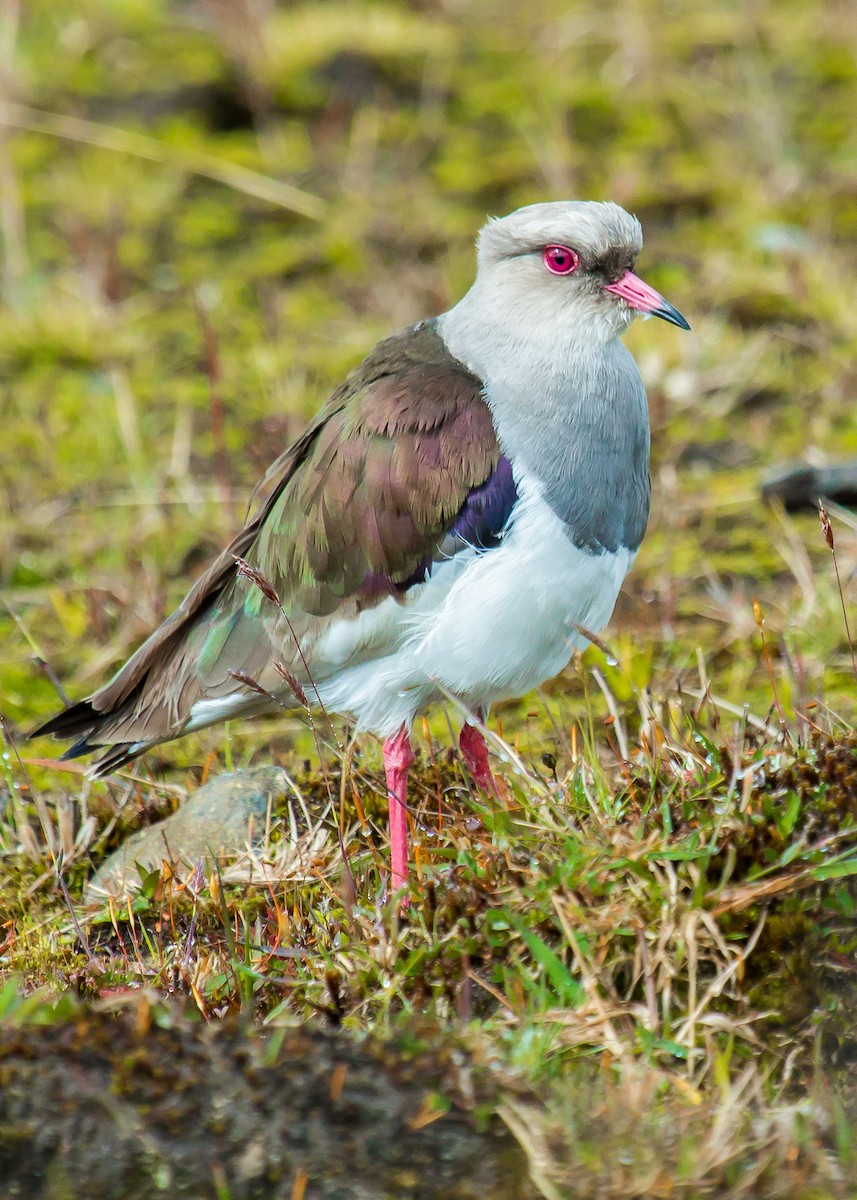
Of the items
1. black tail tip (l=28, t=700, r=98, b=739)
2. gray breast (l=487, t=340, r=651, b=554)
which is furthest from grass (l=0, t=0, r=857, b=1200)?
gray breast (l=487, t=340, r=651, b=554)

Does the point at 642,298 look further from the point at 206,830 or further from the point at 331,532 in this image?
the point at 206,830

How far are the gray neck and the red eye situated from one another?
0.16 metres

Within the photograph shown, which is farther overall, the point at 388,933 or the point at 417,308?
the point at 417,308

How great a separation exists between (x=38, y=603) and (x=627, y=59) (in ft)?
18.0

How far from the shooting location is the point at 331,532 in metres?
3.81

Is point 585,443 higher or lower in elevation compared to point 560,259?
lower

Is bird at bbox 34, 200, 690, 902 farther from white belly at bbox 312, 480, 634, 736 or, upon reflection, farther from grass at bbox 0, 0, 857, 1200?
grass at bbox 0, 0, 857, 1200

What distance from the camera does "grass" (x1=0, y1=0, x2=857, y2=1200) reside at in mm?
2926

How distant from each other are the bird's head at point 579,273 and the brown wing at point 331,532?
0.90 ft

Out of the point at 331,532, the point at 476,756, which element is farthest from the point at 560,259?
the point at 476,756

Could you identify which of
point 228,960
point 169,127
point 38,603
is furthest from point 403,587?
point 169,127

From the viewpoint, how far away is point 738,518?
586cm

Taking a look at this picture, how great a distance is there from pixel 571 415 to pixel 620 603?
164cm

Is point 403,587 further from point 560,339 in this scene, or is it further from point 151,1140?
point 151,1140
